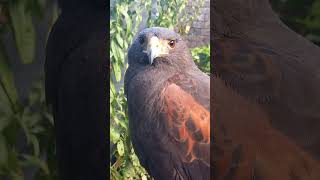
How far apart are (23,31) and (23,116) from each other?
253 millimetres

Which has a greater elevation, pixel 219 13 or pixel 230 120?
pixel 219 13

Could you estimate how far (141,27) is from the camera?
0.96 metres

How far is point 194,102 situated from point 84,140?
33 cm

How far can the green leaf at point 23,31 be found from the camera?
1243mm

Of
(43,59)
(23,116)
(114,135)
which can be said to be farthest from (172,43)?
(23,116)

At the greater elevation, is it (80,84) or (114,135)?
(80,84)

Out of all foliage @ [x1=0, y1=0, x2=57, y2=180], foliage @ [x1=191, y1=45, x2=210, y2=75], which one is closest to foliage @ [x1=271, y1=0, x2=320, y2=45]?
foliage @ [x1=191, y1=45, x2=210, y2=75]

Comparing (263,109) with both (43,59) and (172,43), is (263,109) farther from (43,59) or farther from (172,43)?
(43,59)

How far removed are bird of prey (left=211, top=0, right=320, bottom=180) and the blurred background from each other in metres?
0.06

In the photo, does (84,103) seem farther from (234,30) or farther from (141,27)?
(234,30)

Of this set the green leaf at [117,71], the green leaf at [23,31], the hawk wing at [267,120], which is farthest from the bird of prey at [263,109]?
the green leaf at [23,31]

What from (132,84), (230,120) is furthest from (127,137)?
(230,120)

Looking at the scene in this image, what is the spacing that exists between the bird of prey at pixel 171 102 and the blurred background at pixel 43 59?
0.09ft

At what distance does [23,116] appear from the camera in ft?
4.30
